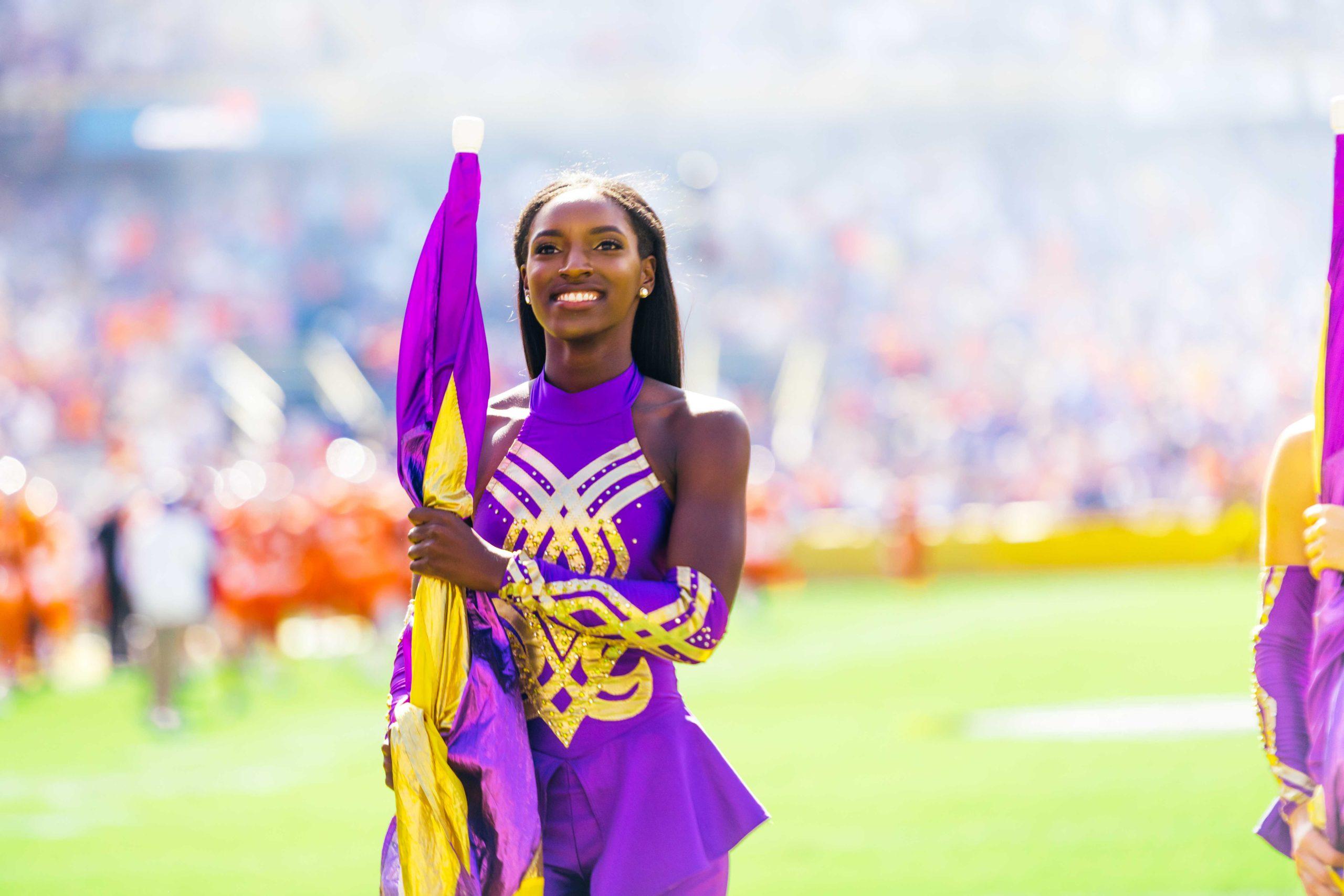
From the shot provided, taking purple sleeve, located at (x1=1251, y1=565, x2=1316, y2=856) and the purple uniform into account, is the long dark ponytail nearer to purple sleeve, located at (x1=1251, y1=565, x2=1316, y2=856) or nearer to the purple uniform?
the purple uniform

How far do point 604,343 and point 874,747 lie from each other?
6.23 metres

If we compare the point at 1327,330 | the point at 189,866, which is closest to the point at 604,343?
the point at 1327,330

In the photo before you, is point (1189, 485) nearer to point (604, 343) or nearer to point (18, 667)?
point (18, 667)

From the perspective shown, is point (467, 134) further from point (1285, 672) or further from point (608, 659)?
point (1285, 672)

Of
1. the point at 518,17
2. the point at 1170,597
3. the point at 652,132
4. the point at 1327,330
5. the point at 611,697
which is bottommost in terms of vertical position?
the point at 1170,597

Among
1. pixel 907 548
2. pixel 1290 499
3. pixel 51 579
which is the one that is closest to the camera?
pixel 1290 499

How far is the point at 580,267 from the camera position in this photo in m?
2.35

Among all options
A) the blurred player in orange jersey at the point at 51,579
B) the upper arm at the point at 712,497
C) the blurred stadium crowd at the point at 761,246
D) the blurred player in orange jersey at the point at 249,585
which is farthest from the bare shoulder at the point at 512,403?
the blurred stadium crowd at the point at 761,246

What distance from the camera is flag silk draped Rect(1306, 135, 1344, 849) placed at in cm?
221

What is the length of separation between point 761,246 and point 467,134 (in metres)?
25.6

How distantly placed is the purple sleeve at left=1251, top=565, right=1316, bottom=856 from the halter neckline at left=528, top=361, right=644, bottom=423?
100 cm

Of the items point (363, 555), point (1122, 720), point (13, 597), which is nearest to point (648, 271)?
point (1122, 720)

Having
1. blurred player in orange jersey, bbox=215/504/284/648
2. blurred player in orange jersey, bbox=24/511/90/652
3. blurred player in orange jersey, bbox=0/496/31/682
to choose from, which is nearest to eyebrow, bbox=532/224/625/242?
blurred player in orange jersey, bbox=215/504/284/648

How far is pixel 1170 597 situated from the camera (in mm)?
15758
